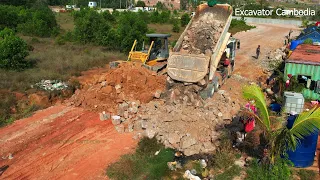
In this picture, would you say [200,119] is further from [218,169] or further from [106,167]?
[106,167]

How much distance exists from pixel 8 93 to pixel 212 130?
29.1 feet

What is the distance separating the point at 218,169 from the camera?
843 cm

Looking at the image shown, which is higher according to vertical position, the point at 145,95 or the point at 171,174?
the point at 145,95

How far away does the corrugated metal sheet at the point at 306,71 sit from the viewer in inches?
533

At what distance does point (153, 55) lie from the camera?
14.9 meters

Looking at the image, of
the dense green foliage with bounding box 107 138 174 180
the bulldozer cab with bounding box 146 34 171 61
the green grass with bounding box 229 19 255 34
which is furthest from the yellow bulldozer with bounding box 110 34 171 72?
the green grass with bounding box 229 19 255 34

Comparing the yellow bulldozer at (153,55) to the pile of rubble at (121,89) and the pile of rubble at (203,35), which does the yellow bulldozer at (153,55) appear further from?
the pile of rubble at (203,35)

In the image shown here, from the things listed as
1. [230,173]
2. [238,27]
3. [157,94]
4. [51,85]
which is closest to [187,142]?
[230,173]

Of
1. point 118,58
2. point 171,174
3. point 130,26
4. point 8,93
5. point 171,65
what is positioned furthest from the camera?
point 130,26

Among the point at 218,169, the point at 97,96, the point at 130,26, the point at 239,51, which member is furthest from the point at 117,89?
the point at 239,51

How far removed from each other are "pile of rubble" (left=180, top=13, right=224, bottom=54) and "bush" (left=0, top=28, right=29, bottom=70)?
914 centimetres

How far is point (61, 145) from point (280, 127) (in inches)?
257

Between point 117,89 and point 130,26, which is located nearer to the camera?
point 117,89

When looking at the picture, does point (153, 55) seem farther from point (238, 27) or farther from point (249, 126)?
point (238, 27)
